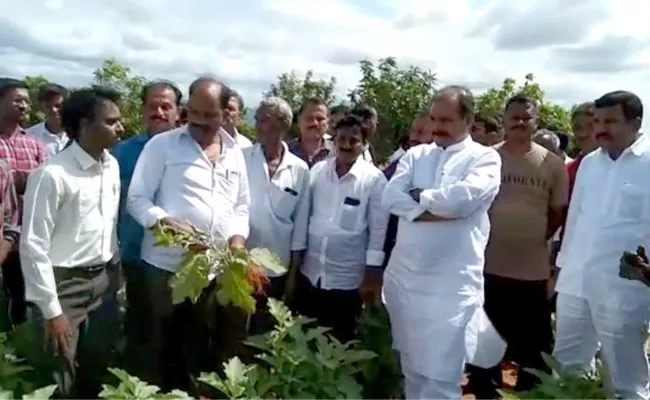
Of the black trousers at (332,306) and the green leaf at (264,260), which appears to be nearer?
the green leaf at (264,260)

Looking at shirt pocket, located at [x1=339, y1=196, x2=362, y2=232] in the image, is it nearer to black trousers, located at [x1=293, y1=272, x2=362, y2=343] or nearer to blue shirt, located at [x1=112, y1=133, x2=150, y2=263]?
black trousers, located at [x1=293, y1=272, x2=362, y2=343]

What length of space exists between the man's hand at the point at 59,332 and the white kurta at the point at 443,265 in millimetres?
1770

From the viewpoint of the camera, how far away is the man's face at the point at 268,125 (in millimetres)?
4758

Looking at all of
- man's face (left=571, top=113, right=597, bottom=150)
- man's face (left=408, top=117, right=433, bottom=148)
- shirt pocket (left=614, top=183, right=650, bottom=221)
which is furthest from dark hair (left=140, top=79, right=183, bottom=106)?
man's face (left=571, top=113, right=597, bottom=150)

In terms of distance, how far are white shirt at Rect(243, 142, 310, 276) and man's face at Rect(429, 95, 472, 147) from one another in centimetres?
90

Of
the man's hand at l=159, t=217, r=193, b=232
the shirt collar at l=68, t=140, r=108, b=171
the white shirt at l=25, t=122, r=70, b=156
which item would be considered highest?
the shirt collar at l=68, t=140, r=108, b=171

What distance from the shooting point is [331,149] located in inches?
227

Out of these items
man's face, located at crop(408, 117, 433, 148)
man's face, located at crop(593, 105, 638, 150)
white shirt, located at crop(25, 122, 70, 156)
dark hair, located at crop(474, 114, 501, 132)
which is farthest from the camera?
dark hair, located at crop(474, 114, 501, 132)

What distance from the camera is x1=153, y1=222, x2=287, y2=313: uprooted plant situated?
371 centimetres

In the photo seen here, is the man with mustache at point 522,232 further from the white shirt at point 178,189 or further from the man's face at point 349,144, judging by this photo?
the white shirt at point 178,189

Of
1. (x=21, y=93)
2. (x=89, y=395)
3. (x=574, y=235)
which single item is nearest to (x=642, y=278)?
(x=574, y=235)

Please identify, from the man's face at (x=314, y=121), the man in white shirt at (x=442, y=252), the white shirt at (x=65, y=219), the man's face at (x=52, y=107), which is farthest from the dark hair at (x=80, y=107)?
the man's face at (x=52, y=107)

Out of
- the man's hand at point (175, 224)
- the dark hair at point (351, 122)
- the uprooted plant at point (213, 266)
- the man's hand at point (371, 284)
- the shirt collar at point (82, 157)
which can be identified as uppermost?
the dark hair at point (351, 122)

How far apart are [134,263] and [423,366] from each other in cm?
167
